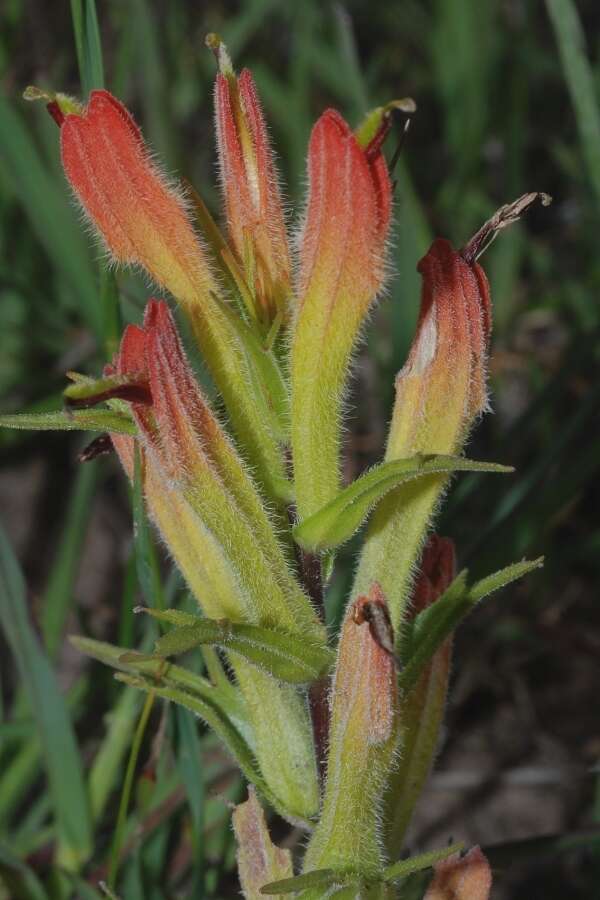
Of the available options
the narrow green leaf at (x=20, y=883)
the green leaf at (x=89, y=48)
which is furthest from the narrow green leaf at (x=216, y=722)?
the green leaf at (x=89, y=48)

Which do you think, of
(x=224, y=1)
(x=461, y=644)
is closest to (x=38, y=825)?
(x=461, y=644)

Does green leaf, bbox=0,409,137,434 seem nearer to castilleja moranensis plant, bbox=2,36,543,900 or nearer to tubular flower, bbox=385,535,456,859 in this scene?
castilleja moranensis plant, bbox=2,36,543,900

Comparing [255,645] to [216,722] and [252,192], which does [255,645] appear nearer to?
[216,722]

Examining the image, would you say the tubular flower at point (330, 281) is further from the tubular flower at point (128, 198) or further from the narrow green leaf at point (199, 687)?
the narrow green leaf at point (199, 687)

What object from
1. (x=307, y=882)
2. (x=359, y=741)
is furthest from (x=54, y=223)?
(x=307, y=882)

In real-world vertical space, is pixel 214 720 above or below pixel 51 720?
above

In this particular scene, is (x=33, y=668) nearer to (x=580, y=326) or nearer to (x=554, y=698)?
(x=554, y=698)

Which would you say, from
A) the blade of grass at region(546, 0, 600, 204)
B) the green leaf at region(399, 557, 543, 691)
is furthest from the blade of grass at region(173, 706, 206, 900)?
the blade of grass at region(546, 0, 600, 204)
